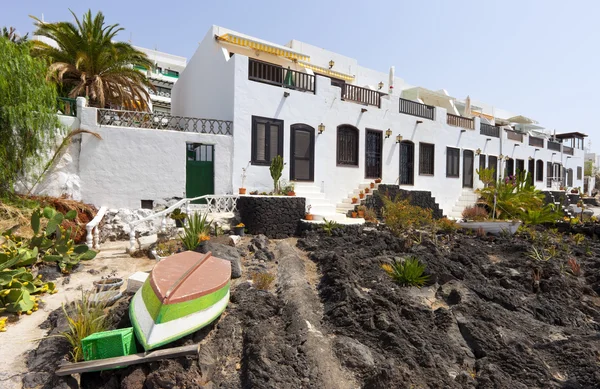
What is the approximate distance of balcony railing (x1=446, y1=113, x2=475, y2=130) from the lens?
19219 millimetres

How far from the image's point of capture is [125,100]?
14.7 metres

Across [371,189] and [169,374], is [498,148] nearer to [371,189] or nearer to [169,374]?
[371,189]

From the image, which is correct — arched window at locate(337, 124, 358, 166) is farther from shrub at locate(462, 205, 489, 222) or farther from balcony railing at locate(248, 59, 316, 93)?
shrub at locate(462, 205, 489, 222)

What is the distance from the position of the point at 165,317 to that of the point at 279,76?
1112cm

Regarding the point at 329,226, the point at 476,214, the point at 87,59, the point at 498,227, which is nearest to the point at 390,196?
the point at 498,227

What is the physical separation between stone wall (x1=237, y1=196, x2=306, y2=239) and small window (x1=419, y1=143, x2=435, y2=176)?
29.9 ft

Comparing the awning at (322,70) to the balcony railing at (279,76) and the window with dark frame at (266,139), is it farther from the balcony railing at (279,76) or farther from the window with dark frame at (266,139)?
the window with dark frame at (266,139)

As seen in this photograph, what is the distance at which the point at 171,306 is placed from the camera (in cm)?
397

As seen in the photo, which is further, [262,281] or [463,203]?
[463,203]

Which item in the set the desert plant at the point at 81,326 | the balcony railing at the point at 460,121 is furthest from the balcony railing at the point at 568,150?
the desert plant at the point at 81,326

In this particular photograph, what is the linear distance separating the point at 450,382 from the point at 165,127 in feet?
36.2

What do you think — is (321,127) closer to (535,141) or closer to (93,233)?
(93,233)

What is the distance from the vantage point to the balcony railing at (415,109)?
16.7 metres

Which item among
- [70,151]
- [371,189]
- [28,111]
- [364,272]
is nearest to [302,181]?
[371,189]
